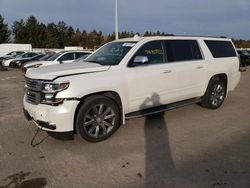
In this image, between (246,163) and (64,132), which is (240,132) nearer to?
(246,163)

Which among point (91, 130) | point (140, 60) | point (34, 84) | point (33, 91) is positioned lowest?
point (91, 130)

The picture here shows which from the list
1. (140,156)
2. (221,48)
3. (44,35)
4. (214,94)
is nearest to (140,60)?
(140,156)

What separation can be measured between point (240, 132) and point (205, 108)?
6.55 feet

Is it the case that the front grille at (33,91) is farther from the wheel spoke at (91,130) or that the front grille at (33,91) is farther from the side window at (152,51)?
the side window at (152,51)

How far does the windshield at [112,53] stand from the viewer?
18.1 ft

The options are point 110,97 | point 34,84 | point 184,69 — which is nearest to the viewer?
point 34,84

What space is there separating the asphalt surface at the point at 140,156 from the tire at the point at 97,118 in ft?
0.58

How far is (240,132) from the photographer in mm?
5594

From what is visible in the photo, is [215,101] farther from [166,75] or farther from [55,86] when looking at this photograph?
[55,86]

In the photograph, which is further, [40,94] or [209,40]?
[209,40]

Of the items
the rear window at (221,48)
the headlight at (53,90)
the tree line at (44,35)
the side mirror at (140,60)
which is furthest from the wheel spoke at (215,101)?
the tree line at (44,35)

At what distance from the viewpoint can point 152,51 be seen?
5.88 metres

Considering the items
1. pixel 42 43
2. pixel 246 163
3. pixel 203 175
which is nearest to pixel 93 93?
pixel 203 175

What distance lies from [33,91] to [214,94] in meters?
4.64
